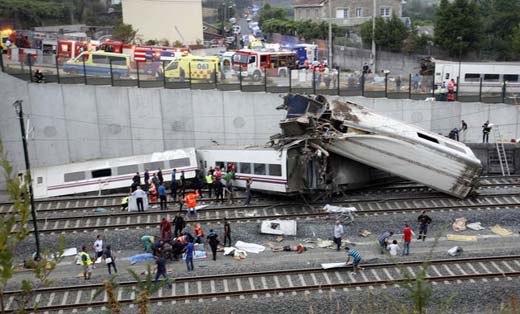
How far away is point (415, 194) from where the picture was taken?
2512 cm

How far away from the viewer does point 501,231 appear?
2098cm

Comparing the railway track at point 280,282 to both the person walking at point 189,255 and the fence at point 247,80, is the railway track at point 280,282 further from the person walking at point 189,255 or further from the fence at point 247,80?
the fence at point 247,80

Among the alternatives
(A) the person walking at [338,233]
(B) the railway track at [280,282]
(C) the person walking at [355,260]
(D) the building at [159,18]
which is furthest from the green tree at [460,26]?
(C) the person walking at [355,260]

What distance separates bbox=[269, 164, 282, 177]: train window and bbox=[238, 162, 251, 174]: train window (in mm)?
1320

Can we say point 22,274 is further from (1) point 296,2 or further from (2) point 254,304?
(1) point 296,2

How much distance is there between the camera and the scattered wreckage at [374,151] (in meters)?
23.6

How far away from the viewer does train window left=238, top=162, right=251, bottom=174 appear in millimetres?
25578

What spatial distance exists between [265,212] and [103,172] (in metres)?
8.38

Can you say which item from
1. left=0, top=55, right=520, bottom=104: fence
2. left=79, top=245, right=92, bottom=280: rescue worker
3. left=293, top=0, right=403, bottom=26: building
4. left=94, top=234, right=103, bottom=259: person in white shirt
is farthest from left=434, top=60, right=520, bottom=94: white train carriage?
left=293, top=0, right=403, bottom=26: building

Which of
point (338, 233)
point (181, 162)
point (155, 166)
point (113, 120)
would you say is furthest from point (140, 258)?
point (113, 120)

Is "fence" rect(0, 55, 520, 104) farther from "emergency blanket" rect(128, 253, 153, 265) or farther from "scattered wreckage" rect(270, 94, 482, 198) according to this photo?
"emergency blanket" rect(128, 253, 153, 265)

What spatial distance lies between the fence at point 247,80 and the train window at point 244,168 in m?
6.66

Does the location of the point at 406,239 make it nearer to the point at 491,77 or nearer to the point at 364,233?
the point at 364,233

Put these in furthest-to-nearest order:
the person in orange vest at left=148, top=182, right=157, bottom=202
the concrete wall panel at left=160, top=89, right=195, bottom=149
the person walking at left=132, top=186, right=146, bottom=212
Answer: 1. the concrete wall panel at left=160, top=89, right=195, bottom=149
2. the person in orange vest at left=148, top=182, right=157, bottom=202
3. the person walking at left=132, top=186, right=146, bottom=212
